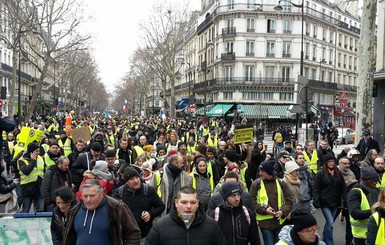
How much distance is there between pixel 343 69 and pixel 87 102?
86.5m

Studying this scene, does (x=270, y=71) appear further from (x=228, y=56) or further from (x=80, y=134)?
(x=80, y=134)

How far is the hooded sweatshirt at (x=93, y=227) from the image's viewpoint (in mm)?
4047

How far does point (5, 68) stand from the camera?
52.1 m

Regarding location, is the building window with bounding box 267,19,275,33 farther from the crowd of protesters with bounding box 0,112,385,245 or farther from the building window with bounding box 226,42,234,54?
the crowd of protesters with bounding box 0,112,385,245

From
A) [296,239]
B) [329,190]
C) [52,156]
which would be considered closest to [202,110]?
[52,156]

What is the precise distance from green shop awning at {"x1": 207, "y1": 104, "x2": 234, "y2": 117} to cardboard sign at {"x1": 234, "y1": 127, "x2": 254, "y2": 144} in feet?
122

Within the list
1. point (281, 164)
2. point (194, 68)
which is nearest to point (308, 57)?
point (194, 68)

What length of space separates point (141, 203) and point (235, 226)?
49.7 inches

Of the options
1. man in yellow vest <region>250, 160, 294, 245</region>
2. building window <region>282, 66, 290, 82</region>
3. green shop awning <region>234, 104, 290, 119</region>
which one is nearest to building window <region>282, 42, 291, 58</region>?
building window <region>282, 66, 290, 82</region>

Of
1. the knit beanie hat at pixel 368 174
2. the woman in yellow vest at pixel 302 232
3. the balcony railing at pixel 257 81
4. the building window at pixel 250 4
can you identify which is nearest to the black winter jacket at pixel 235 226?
the woman in yellow vest at pixel 302 232

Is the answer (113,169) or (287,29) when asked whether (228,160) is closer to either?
(113,169)

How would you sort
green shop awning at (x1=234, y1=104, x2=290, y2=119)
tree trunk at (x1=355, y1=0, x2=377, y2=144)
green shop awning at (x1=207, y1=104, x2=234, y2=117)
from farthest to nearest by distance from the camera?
green shop awning at (x1=207, y1=104, x2=234, y2=117) < green shop awning at (x1=234, y1=104, x2=290, y2=119) < tree trunk at (x1=355, y1=0, x2=377, y2=144)

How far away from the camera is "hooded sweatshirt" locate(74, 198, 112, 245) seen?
4.05 meters

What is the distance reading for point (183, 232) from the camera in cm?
389
